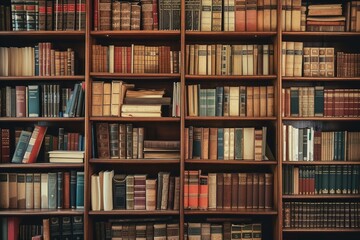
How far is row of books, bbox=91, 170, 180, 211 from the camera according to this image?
3.58 metres

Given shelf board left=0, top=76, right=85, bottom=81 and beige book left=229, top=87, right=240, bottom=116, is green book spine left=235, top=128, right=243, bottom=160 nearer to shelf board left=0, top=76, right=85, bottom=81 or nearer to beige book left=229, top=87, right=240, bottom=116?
beige book left=229, top=87, right=240, bottom=116

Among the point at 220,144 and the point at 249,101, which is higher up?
the point at 249,101

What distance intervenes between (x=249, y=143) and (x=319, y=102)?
2.13 ft

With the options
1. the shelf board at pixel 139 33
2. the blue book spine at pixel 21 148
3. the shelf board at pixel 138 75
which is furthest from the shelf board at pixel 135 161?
the shelf board at pixel 139 33

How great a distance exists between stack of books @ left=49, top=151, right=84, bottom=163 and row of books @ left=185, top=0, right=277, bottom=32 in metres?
1.35

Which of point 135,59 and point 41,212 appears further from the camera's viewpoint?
point 135,59

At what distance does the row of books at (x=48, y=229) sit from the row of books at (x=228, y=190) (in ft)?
2.99

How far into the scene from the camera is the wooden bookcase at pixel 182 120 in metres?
3.53

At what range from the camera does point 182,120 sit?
3.53 m

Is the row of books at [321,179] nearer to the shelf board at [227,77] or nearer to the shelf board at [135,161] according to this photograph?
the shelf board at [227,77]

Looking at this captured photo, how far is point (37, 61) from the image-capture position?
11.9 ft

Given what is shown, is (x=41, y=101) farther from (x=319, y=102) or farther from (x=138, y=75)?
(x=319, y=102)

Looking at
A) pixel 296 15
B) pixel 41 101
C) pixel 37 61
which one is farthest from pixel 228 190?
pixel 37 61

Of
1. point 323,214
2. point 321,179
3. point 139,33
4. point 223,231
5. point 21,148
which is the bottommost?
point 223,231
